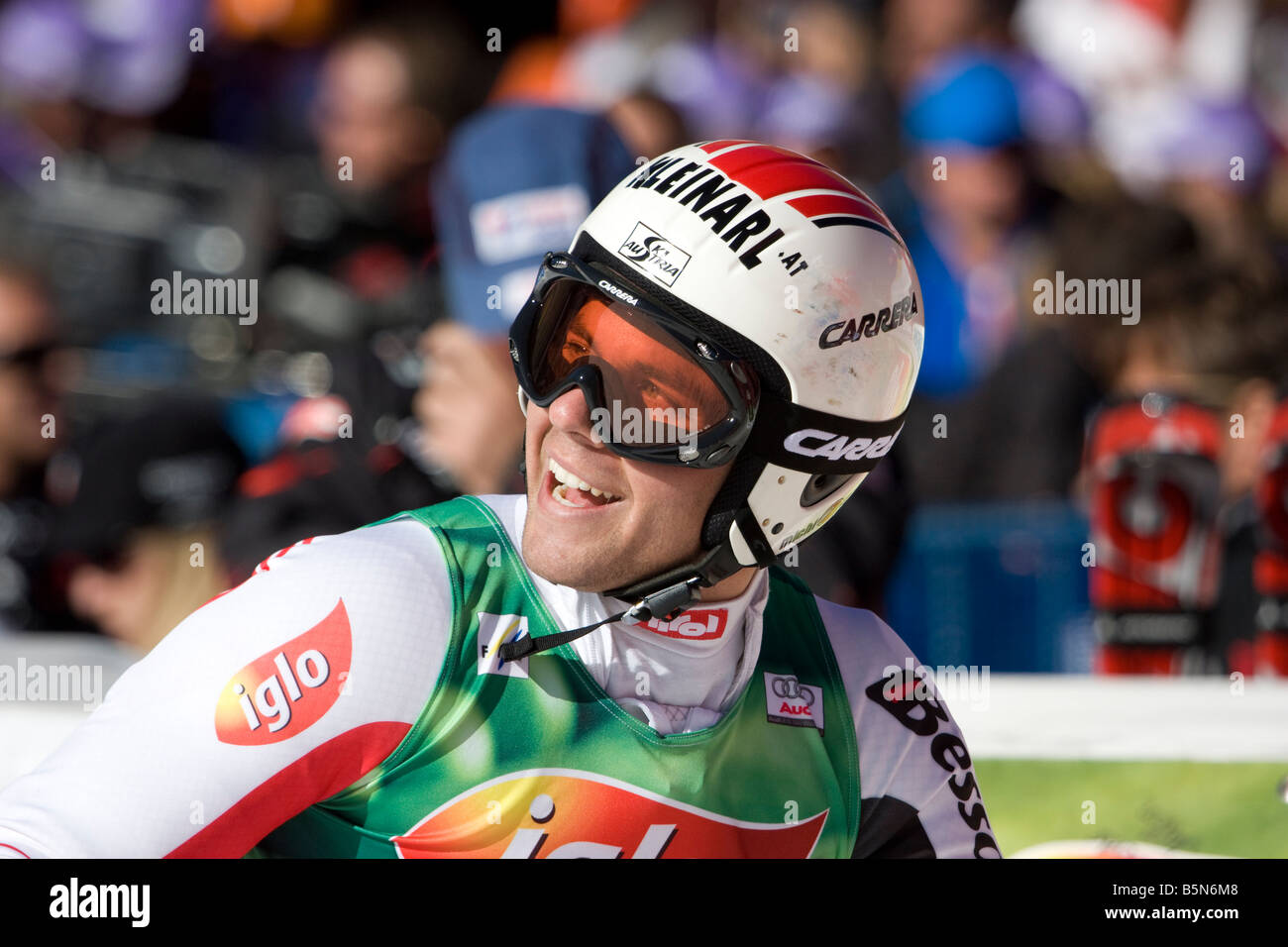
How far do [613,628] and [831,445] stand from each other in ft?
1.54

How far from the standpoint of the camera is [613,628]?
8.63ft

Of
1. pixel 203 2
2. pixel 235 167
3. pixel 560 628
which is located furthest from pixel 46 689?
pixel 203 2

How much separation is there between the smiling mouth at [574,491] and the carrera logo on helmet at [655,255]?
1.11ft

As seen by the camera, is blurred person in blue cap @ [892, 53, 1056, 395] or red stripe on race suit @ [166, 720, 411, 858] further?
blurred person in blue cap @ [892, 53, 1056, 395]

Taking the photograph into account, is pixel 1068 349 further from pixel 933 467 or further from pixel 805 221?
pixel 805 221

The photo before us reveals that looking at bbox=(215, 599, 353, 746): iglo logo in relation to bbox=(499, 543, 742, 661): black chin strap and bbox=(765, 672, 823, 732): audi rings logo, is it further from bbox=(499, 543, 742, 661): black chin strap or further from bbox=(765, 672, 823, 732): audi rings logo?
bbox=(765, 672, 823, 732): audi rings logo

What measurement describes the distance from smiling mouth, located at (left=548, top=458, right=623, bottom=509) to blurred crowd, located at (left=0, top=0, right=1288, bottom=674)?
131 centimetres

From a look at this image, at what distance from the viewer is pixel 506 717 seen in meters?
2.44

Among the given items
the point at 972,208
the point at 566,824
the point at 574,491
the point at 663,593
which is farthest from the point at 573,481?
the point at 972,208

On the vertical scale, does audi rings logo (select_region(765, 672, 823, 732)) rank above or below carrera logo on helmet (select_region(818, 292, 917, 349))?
below

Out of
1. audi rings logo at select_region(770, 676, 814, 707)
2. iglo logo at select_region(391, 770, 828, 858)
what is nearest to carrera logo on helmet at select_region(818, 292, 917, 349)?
audi rings logo at select_region(770, 676, 814, 707)

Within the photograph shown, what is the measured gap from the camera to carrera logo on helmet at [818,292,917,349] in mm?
2576

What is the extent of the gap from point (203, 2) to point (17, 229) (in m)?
2.09

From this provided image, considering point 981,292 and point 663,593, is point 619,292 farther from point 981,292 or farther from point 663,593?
point 981,292
